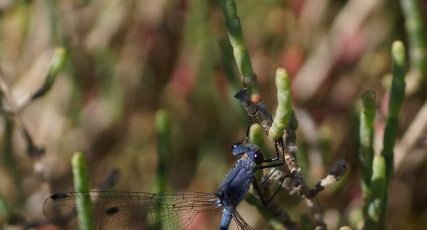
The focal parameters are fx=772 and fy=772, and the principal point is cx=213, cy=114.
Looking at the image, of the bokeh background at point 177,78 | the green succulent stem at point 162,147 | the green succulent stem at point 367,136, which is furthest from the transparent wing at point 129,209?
the bokeh background at point 177,78

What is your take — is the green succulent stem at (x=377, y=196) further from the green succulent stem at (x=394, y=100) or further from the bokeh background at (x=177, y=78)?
the bokeh background at (x=177, y=78)

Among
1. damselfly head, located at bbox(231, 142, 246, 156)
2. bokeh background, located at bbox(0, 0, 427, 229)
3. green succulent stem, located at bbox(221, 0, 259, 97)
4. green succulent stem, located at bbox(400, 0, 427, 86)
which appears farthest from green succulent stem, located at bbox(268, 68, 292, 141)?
bokeh background, located at bbox(0, 0, 427, 229)

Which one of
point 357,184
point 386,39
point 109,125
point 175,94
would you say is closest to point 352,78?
point 386,39

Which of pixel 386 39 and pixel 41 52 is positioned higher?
pixel 41 52

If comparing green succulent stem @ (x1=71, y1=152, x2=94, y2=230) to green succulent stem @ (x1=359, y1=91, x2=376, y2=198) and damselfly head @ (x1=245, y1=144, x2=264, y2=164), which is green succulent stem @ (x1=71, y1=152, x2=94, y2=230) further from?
green succulent stem @ (x1=359, y1=91, x2=376, y2=198)

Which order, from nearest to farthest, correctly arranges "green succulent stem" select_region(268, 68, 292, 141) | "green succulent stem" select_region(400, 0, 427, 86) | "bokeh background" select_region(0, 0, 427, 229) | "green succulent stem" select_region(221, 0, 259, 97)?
1. "green succulent stem" select_region(268, 68, 292, 141)
2. "green succulent stem" select_region(221, 0, 259, 97)
3. "green succulent stem" select_region(400, 0, 427, 86)
4. "bokeh background" select_region(0, 0, 427, 229)

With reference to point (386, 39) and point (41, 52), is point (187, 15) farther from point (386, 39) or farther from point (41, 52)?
point (386, 39)
